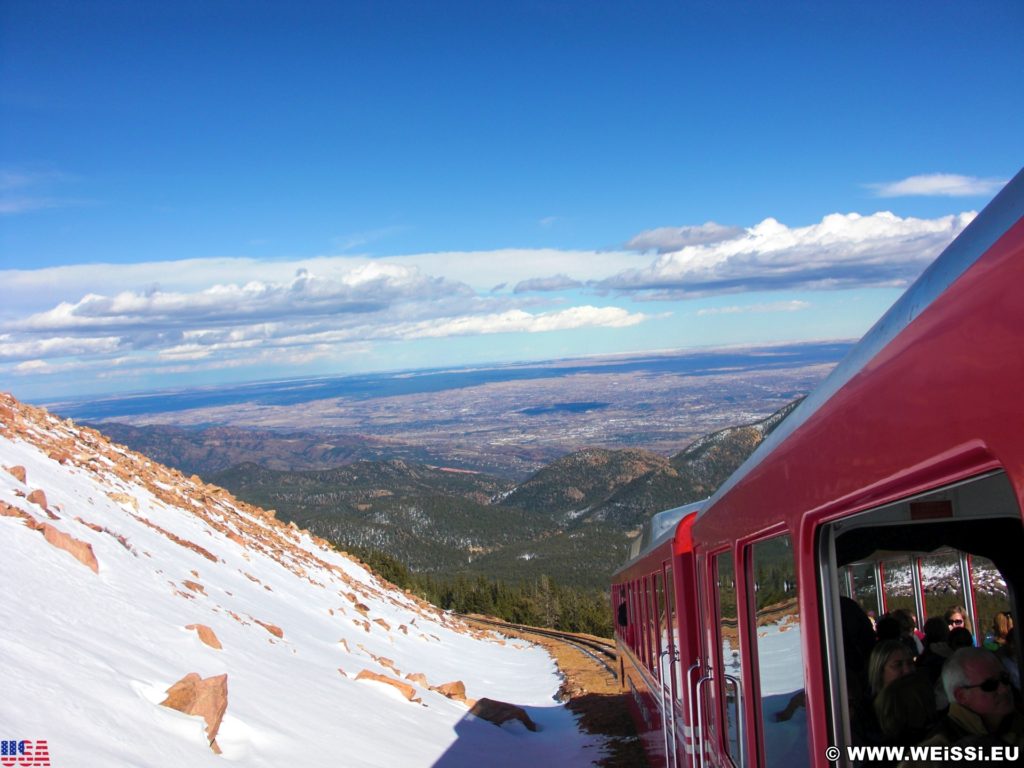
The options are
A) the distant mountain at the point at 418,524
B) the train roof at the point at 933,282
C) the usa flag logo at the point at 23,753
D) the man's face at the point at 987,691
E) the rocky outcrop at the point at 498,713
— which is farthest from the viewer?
the distant mountain at the point at 418,524

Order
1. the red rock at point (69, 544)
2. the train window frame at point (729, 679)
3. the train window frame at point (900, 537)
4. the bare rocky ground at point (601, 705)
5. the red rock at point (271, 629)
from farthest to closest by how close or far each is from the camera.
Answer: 1. the red rock at point (271, 629)
2. the bare rocky ground at point (601, 705)
3. the red rock at point (69, 544)
4. the train window frame at point (729, 679)
5. the train window frame at point (900, 537)

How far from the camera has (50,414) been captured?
30.5 meters

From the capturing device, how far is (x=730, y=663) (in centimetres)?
538

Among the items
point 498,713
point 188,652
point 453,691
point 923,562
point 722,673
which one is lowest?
point 498,713

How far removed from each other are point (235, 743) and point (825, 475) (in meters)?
7.68

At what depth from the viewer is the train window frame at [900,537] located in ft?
9.56

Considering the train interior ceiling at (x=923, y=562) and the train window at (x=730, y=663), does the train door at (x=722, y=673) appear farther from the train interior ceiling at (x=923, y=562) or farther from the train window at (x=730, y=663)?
the train interior ceiling at (x=923, y=562)

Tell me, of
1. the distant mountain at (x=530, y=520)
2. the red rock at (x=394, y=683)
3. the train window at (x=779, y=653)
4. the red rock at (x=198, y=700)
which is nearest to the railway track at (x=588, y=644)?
the red rock at (x=394, y=683)

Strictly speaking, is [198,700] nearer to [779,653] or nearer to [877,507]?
[779,653]

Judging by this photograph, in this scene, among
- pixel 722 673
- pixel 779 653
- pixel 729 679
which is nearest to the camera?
pixel 779 653

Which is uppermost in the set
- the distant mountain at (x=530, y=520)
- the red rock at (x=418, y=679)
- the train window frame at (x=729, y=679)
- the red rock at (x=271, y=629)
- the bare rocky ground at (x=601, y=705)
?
the train window frame at (x=729, y=679)

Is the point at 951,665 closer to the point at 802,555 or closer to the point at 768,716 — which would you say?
the point at 802,555

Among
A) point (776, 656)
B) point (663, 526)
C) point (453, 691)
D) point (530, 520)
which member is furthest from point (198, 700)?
point (530, 520)

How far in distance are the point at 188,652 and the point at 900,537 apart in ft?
33.0
